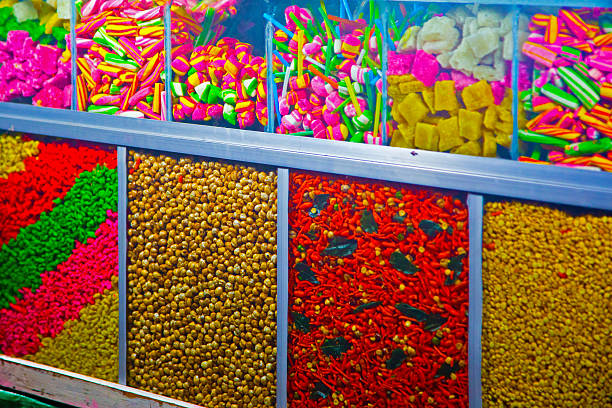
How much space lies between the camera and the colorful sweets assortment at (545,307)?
6.29 feet

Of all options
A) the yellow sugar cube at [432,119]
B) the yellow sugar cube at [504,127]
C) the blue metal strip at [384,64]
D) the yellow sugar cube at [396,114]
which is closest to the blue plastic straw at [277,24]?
the blue metal strip at [384,64]

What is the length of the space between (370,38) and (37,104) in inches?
65.7

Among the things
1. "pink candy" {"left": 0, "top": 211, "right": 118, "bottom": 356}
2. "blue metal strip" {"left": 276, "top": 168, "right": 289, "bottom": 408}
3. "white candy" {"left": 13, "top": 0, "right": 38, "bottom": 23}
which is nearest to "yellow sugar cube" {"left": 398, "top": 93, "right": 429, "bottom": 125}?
"blue metal strip" {"left": 276, "top": 168, "right": 289, "bottom": 408}

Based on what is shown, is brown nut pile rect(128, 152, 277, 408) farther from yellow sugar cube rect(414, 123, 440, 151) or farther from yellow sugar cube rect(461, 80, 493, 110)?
yellow sugar cube rect(461, 80, 493, 110)

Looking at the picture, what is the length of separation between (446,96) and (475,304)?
0.73 metres

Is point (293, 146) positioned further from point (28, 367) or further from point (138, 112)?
point (28, 367)

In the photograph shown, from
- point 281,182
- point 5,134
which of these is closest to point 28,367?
point 5,134

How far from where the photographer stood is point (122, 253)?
8.81 feet

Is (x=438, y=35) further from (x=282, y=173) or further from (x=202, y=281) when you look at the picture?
(x=202, y=281)

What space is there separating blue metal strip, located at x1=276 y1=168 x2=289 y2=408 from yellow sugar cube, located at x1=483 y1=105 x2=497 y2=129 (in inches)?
30.9

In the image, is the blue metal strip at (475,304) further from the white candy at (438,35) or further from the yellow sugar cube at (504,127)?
the white candy at (438,35)

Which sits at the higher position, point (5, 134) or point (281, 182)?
point (5, 134)

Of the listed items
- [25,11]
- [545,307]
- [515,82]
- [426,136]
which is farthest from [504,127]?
[25,11]

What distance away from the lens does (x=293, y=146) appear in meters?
2.32
